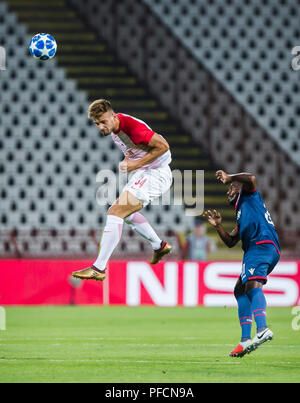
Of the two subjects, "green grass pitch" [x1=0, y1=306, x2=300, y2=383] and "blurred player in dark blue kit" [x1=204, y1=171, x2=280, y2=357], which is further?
"blurred player in dark blue kit" [x1=204, y1=171, x2=280, y2=357]

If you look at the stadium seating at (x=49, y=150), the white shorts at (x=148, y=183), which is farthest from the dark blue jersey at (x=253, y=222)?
the stadium seating at (x=49, y=150)

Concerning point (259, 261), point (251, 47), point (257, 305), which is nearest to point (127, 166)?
point (259, 261)

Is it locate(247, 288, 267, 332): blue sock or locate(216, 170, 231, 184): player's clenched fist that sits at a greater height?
locate(216, 170, 231, 184): player's clenched fist

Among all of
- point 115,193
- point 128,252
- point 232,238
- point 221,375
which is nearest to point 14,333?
point 232,238

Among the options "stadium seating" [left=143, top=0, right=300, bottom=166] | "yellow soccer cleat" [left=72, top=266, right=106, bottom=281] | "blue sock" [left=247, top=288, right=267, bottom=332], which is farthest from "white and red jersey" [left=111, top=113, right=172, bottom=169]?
"stadium seating" [left=143, top=0, right=300, bottom=166]

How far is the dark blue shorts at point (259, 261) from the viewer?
7.00m

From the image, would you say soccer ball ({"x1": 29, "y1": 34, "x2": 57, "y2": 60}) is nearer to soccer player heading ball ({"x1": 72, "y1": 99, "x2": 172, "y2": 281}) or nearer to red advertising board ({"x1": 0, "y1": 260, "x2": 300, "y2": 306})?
soccer player heading ball ({"x1": 72, "y1": 99, "x2": 172, "y2": 281})

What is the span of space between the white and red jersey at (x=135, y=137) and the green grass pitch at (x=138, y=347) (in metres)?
1.93

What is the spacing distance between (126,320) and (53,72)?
27.0ft

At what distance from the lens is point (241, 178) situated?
686 centimetres

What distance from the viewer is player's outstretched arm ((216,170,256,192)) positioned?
663cm

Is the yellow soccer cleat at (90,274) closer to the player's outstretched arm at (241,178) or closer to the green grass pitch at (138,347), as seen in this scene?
the green grass pitch at (138,347)

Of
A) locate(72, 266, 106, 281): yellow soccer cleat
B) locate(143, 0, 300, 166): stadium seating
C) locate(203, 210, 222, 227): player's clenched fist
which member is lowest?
locate(72, 266, 106, 281): yellow soccer cleat
